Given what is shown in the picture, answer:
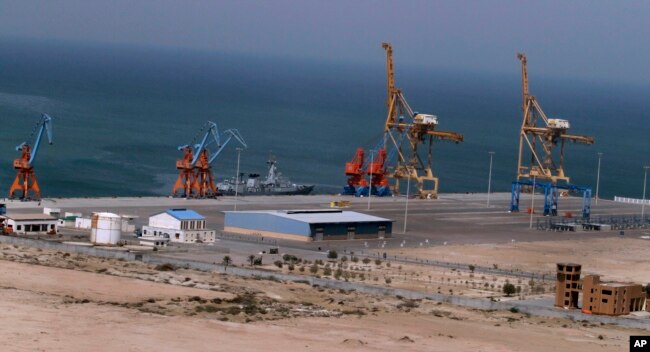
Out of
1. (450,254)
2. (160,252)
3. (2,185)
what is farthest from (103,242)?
(2,185)

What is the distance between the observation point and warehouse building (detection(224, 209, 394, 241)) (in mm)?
77750

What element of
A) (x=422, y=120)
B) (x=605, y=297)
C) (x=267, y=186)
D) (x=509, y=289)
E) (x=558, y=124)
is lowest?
(x=509, y=289)

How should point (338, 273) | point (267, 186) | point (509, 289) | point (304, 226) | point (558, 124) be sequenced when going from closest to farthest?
point (509, 289) < point (338, 273) < point (304, 226) < point (267, 186) < point (558, 124)

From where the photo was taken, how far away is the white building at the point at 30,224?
7144 cm

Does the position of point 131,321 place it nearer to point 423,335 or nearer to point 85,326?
point 85,326

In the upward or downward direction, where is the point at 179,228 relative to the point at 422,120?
downward

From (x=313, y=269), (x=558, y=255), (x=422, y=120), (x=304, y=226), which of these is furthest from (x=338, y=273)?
(x=422, y=120)

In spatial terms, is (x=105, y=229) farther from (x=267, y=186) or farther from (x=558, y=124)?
(x=558, y=124)

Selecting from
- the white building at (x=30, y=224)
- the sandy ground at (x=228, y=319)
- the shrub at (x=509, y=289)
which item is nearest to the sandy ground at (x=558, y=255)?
the shrub at (x=509, y=289)

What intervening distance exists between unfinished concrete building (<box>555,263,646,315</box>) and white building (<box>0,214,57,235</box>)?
27142mm

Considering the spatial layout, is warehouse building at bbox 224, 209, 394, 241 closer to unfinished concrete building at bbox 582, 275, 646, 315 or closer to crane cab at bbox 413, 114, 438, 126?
unfinished concrete building at bbox 582, 275, 646, 315

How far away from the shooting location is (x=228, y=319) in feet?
158

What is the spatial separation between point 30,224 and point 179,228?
283 inches

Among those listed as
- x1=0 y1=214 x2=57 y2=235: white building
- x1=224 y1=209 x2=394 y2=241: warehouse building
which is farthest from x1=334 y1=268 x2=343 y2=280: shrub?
x1=0 y1=214 x2=57 y2=235: white building
